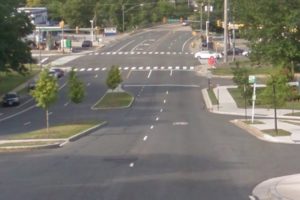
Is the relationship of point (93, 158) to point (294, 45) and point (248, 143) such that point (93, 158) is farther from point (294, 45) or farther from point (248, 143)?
point (294, 45)

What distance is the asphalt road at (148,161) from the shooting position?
72.1 ft

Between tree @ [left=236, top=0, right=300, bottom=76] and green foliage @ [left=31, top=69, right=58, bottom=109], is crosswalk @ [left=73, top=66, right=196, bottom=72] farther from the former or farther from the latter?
green foliage @ [left=31, top=69, right=58, bottom=109]

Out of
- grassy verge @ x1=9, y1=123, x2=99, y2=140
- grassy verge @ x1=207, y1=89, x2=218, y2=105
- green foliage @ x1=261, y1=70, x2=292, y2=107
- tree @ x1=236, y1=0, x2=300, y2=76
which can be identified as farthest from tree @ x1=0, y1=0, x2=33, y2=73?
grassy verge @ x1=9, y1=123, x2=99, y2=140

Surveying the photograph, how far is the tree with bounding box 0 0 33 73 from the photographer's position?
75.8 m

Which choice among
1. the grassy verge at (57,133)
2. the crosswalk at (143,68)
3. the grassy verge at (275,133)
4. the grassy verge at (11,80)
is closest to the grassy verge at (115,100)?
the grassy verge at (11,80)

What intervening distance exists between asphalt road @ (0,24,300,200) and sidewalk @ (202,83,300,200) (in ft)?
1.75

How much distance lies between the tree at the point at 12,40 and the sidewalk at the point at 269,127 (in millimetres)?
18195

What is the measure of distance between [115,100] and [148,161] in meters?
40.4

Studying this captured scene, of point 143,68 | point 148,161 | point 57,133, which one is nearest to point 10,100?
point 57,133

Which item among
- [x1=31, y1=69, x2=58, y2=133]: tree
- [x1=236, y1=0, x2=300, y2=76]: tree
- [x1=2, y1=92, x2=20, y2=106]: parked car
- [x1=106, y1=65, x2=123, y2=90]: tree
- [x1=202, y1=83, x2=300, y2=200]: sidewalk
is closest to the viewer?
[x1=202, y1=83, x2=300, y2=200]: sidewalk

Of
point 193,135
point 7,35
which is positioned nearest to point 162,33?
point 7,35

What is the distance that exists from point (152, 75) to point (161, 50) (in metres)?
39.0

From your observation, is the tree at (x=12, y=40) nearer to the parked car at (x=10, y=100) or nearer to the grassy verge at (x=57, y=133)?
the parked car at (x=10, y=100)

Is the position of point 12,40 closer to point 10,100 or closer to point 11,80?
point 10,100
